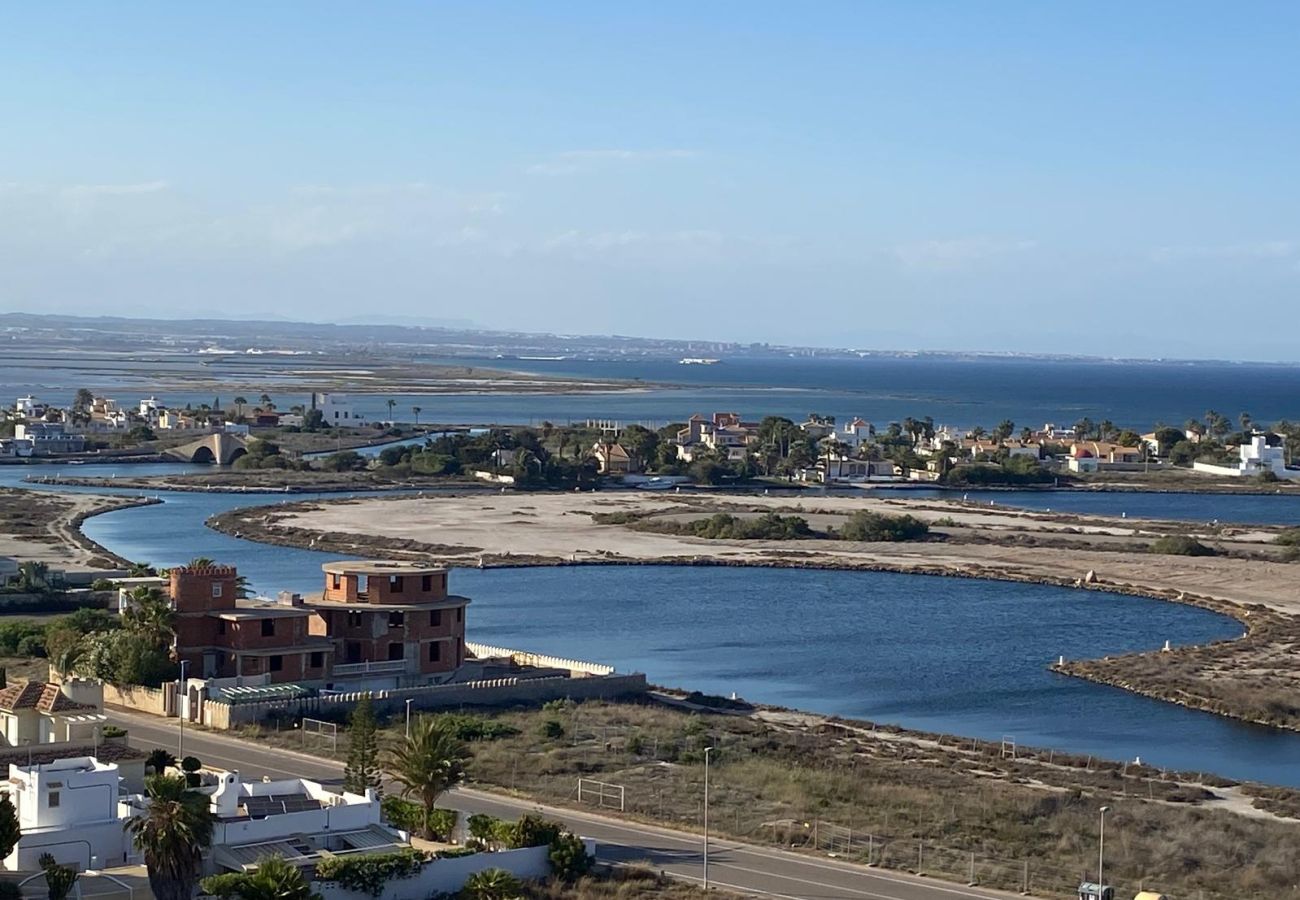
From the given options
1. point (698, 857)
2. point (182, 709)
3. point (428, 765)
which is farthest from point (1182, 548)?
point (428, 765)

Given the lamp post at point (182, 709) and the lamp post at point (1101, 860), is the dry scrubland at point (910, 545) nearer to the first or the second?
the lamp post at point (1101, 860)

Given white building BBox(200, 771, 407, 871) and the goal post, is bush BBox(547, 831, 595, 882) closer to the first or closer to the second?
white building BBox(200, 771, 407, 871)

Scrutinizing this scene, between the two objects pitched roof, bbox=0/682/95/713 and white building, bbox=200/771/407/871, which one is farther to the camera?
pitched roof, bbox=0/682/95/713

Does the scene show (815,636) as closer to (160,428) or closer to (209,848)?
(209,848)

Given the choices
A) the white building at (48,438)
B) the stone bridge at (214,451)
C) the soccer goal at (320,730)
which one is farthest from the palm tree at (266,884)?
the white building at (48,438)

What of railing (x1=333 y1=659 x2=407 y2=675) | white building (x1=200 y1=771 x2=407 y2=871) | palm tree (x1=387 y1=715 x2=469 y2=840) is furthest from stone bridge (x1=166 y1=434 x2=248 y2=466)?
white building (x1=200 y1=771 x2=407 y2=871)

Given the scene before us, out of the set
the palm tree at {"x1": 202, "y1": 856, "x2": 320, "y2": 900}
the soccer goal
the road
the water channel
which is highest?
the palm tree at {"x1": 202, "y1": 856, "x2": 320, "y2": 900}

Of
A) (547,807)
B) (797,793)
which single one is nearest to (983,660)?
(797,793)
